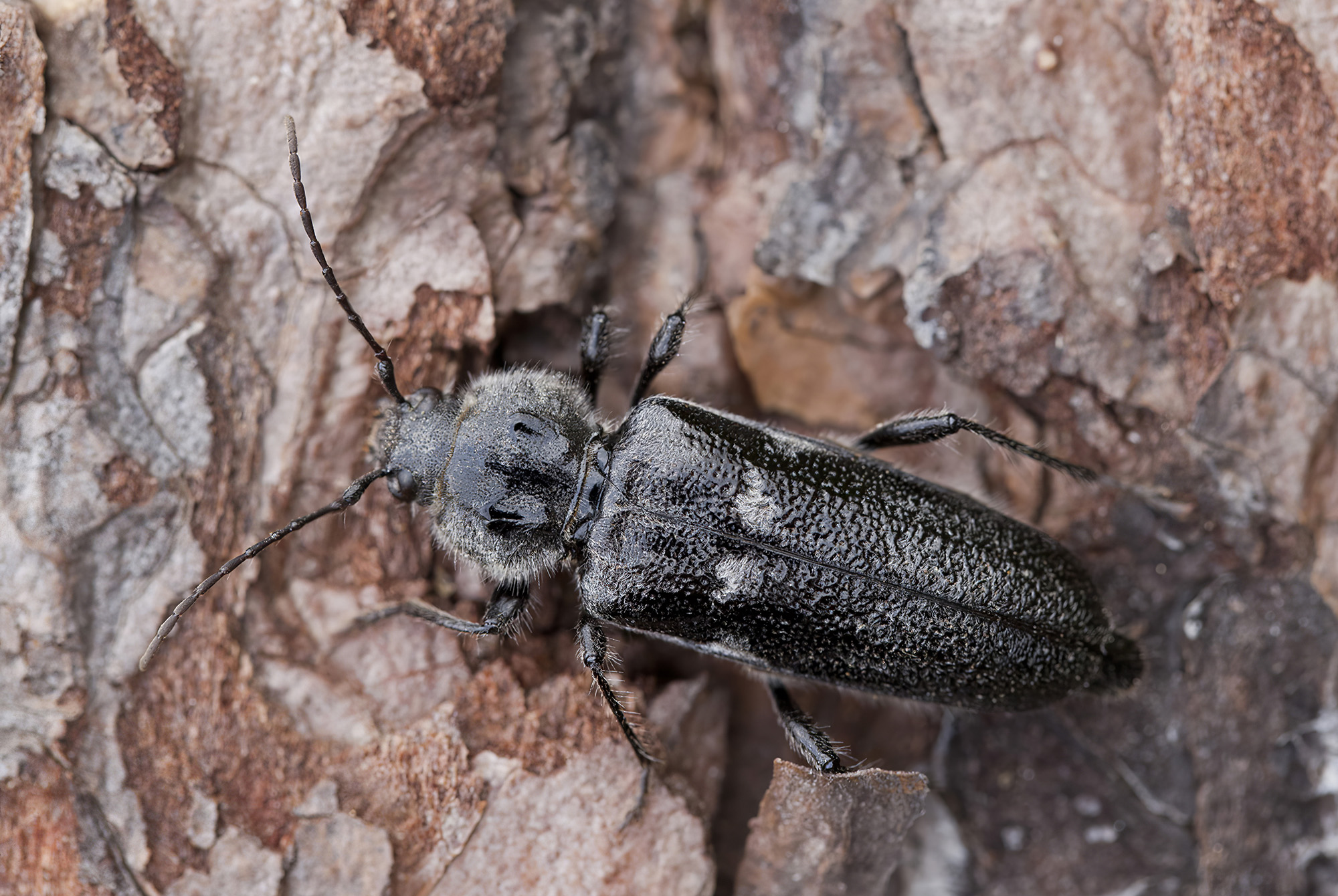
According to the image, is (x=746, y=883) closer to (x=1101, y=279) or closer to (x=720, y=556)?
(x=720, y=556)

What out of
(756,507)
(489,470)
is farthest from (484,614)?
(756,507)

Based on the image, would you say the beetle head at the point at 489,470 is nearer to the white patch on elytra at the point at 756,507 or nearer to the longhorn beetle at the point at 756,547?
the longhorn beetle at the point at 756,547

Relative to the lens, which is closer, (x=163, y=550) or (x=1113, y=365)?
(x=163, y=550)

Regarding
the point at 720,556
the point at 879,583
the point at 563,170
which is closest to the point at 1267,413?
the point at 879,583

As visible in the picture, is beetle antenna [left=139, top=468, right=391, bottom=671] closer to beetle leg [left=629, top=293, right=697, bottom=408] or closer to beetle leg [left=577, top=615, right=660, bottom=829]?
beetle leg [left=577, top=615, right=660, bottom=829]

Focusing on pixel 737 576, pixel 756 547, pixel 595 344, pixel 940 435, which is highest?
pixel 940 435

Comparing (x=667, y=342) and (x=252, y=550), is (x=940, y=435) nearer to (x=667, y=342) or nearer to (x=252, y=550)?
(x=667, y=342)
